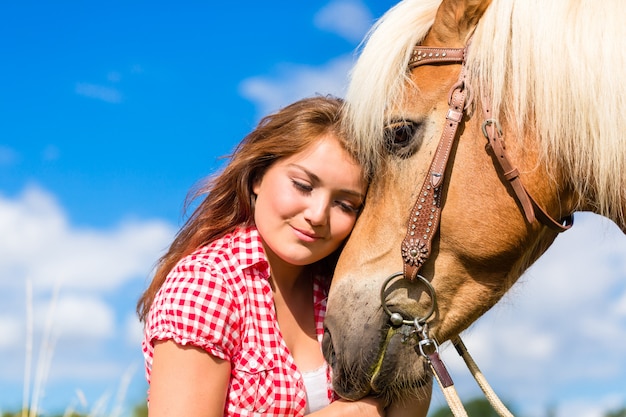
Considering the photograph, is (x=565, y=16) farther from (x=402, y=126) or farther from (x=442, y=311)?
(x=442, y=311)

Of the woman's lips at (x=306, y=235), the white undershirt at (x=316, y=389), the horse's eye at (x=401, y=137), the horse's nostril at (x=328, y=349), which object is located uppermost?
the horse's eye at (x=401, y=137)

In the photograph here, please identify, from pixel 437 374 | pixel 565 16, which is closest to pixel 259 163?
pixel 437 374

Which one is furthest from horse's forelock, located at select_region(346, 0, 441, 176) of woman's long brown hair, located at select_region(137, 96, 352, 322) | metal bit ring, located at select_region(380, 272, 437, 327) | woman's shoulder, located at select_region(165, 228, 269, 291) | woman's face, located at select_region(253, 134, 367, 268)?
woman's shoulder, located at select_region(165, 228, 269, 291)

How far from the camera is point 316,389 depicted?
306 cm

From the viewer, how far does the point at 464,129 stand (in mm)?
2820

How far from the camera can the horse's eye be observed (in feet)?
9.41

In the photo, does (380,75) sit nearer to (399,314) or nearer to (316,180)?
(316,180)

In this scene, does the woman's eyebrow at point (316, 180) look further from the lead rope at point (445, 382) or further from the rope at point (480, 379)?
the rope at point (480, 379)

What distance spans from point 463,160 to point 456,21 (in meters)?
0.56

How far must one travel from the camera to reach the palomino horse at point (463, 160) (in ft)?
8.84

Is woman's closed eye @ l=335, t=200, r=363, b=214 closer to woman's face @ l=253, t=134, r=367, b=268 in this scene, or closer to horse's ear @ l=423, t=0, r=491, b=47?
woman's face @ l=253, t=134, r=367, b=268

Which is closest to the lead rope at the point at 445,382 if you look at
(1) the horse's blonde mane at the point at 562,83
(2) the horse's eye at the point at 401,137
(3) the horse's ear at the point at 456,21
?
(2) the horse's eye at the point at 401,137

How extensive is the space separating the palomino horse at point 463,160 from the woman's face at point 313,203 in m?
0.09

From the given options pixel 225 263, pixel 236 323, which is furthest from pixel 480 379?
pixel 225 263
